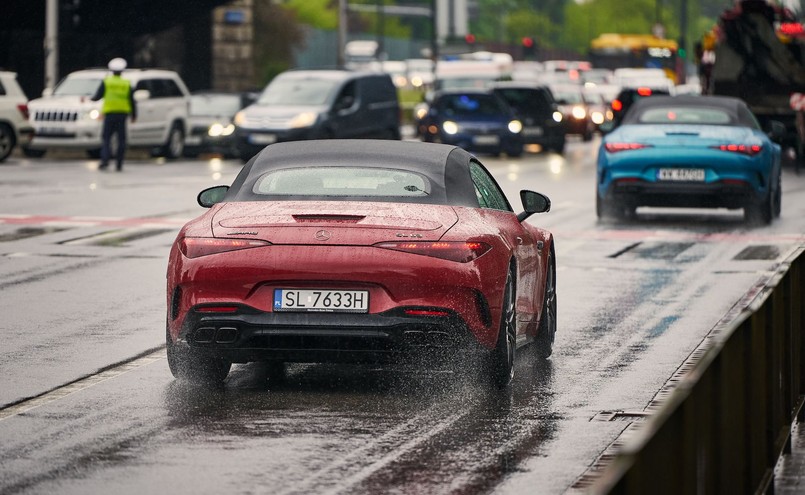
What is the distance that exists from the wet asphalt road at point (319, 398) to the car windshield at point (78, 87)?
2002 cm

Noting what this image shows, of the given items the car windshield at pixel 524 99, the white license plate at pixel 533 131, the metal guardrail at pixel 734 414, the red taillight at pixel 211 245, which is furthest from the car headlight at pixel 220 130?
the metal guardrail at pixel 734 414

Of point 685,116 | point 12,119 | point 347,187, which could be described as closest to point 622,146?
point 685,116

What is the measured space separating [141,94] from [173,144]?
1642 mm

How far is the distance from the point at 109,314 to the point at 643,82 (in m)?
61.5

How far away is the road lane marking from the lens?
875 centimetres

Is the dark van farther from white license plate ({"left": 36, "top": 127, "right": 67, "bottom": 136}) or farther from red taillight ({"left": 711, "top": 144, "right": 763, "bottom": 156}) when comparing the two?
red taillight ({"left": 711, "top": 144, "right": 763, "bottom": 156})

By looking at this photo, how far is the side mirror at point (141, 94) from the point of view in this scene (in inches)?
1469

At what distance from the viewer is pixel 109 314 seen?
496 inches

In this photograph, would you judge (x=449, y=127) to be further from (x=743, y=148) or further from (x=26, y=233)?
(x=26, y=233)

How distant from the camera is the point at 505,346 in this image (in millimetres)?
9273

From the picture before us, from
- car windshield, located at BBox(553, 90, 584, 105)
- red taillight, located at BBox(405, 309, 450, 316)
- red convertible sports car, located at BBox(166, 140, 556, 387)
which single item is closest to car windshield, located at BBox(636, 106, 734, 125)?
red convertible sports car, located at BBox(166, 140, 556, 387)

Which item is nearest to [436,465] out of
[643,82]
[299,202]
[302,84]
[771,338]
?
[771,338]

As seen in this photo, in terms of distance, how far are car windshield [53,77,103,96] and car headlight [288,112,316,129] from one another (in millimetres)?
4033

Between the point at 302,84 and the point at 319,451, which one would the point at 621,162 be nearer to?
the point at 319,451
